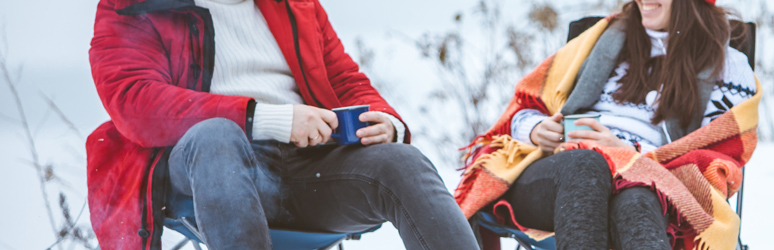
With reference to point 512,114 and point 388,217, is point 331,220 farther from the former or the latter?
point 512,114

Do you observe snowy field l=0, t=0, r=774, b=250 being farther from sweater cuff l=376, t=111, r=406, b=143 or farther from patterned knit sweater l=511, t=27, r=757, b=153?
patterned knit sweater l=511, t=27, r=757, b=153

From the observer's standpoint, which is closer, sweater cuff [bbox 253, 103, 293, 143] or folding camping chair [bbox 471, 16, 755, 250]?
sweater cuff [bbox 253, 103, 293, 143]

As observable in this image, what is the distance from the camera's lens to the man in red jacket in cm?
115

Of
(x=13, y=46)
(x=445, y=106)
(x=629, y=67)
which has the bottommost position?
(x=445, y=106)

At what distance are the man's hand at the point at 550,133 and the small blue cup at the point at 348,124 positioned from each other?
1.90 feet

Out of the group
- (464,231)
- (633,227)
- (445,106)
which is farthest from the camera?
(445,106)

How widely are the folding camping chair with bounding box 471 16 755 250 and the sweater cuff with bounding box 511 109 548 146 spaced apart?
0.84 ft

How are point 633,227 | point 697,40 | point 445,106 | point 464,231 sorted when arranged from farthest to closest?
point 445,106, point 697,40, point 633,227, point 464,231

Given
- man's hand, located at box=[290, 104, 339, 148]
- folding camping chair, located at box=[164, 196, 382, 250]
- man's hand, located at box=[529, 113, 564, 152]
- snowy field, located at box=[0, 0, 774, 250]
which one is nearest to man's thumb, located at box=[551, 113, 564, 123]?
man's hand, located at box=[529, 113, 564, 152]

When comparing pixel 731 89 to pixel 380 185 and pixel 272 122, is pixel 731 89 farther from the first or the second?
pixel 272 122

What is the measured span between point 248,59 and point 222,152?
31 centimetres

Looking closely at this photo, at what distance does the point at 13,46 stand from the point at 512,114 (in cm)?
124

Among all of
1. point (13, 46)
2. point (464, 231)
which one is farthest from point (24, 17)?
point (464, 231)

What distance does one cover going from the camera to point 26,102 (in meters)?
1.23
